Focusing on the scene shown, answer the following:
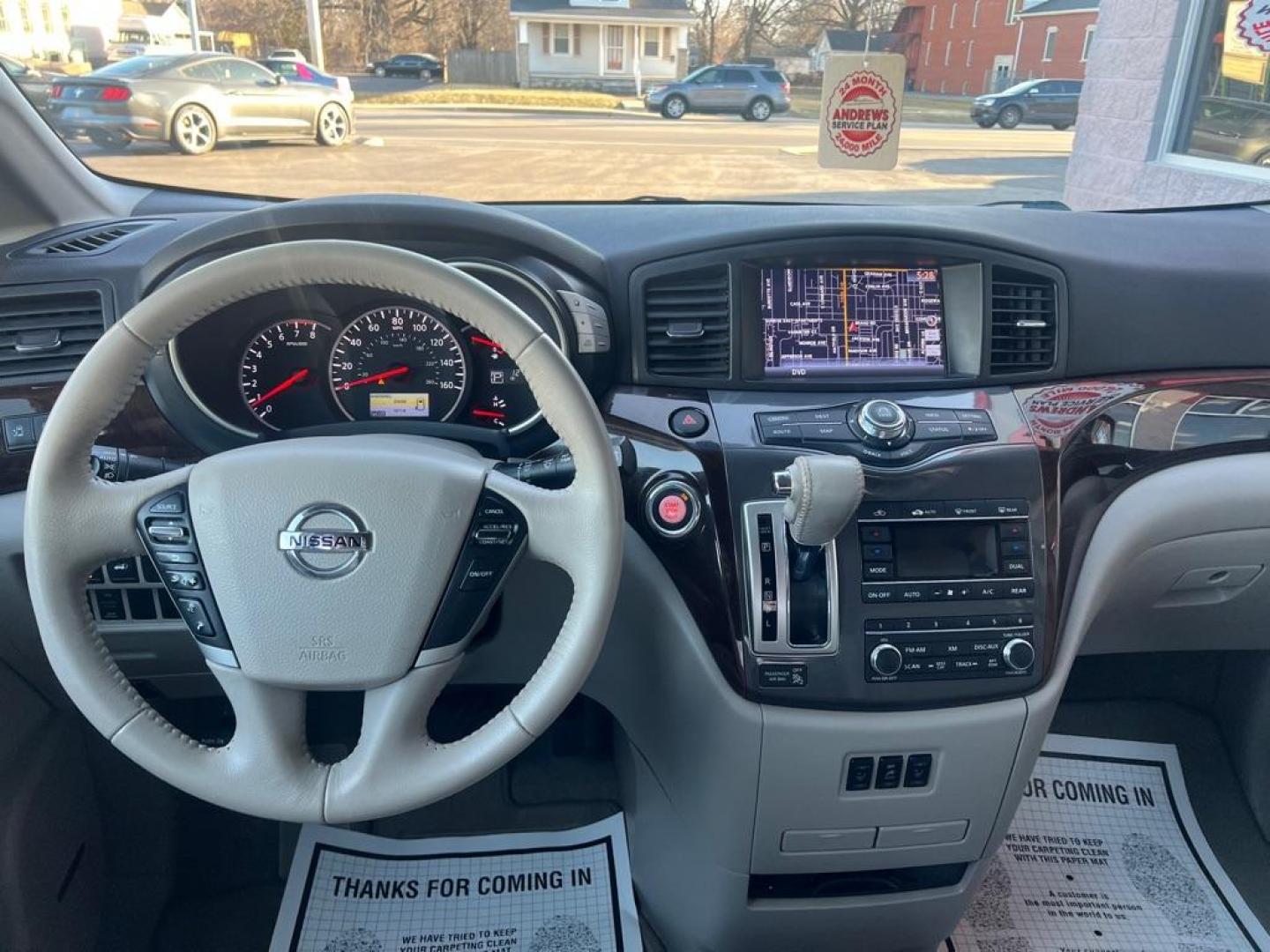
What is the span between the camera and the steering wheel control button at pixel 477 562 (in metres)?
1.17

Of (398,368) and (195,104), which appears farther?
(195,104)

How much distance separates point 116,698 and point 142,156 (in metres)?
1.06

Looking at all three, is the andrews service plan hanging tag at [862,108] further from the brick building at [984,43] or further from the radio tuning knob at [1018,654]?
the radio tuning knob at [1018,654]

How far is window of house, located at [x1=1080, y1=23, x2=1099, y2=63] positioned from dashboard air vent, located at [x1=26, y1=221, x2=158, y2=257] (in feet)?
5.61

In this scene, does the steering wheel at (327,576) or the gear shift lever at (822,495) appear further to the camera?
the gear shift lever at (822,495)

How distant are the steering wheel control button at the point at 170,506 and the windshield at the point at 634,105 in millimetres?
657

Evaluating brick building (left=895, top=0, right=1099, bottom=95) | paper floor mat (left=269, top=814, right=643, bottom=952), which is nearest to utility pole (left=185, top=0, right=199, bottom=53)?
brick building (left=895, top=0, right=1099, bottom=95)

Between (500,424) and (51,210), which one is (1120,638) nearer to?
(500,424)

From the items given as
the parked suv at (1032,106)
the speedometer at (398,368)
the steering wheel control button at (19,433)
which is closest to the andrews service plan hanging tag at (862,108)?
the parked suv at (1032,106)

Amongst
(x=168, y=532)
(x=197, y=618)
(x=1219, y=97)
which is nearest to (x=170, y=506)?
(x=168, y=532)

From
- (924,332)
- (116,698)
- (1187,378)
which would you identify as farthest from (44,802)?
(1187,378)

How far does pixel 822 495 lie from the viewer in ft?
4.18

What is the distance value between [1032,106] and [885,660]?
99 centimetres

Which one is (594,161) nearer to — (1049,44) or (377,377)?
(377,377)
